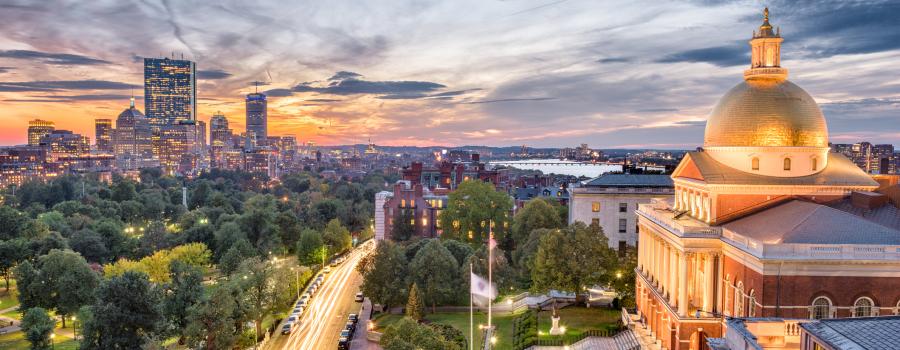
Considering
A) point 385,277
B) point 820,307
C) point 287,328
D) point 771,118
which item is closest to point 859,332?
point 820,307

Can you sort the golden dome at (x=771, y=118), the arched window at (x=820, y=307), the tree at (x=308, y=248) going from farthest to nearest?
the tree at (x=308, y=248) → the golden dome at (x=771, y=118) → the arched window at (x=820, y=307)

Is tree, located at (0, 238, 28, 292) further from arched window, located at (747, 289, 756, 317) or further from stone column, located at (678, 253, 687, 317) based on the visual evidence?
arched window, located at (747, 289, 756, 317)

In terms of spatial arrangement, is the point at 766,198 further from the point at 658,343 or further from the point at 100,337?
the point at 100,337

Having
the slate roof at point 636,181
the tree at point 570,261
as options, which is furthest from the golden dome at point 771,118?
the slate roof at point 636,181

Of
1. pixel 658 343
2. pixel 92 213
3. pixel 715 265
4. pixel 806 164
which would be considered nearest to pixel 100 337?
pixel 658 343

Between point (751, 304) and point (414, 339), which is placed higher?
point (751, 304)

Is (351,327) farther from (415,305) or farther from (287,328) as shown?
(415,305)

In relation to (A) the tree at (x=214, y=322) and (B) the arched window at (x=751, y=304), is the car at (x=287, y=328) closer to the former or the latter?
(A) the tree at (x=214, y=322)

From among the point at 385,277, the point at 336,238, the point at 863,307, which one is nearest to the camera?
the point at 863,307
